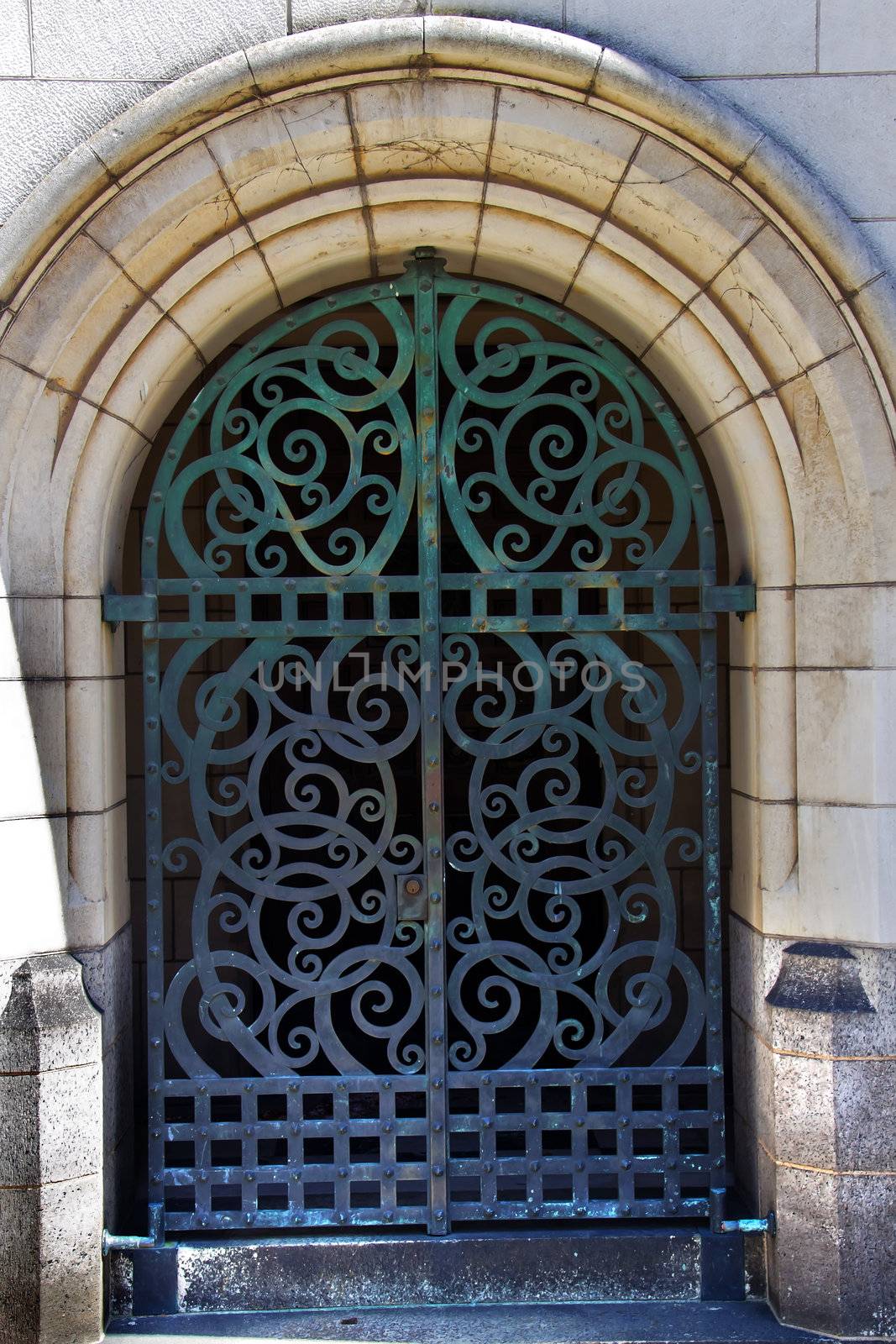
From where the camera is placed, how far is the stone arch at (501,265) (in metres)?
3.35

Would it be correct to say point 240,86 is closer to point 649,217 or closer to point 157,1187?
point 649,217

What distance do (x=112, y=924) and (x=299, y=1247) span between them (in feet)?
A: 3.77

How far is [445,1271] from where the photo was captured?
367 cm

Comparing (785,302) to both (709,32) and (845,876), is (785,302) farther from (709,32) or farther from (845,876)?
(845,876)

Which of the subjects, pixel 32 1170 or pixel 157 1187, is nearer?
pixel 32 1170

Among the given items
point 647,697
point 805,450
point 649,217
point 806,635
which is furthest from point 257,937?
point 649,217

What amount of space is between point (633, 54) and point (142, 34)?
1413 millimetres

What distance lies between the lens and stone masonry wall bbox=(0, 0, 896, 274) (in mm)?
3404

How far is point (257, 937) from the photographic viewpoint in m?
3.81

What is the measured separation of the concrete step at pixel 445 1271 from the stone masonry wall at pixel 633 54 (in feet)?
10.0

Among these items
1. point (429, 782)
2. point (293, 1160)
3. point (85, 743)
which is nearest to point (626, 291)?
point (429, 782)

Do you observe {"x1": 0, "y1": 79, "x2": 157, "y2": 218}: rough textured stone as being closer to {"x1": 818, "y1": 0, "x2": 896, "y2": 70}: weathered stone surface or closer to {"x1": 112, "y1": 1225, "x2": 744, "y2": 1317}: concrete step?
{"x1": 818, "y1": 0, "x2": 896, "y2": 70}: weathered stone surface

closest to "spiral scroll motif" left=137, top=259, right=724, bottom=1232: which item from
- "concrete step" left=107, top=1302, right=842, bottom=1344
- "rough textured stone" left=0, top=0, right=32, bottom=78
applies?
"concrete step" left=107, top=1302, right=842, bottom=1344

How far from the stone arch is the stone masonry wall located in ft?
0.45
